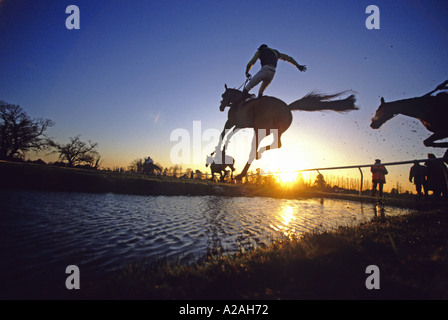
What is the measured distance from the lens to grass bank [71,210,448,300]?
1532 millimetres

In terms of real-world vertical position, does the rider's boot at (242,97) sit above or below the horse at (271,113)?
above

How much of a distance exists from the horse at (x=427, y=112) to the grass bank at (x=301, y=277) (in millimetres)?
6331

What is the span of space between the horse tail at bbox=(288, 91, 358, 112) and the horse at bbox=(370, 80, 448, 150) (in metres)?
4.64

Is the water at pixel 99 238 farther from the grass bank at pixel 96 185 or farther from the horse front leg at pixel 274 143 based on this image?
the grass bank at pixel 96 185

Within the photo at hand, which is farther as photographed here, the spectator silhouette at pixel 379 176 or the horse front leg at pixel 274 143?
the spectator silhouette at pixel 379 176

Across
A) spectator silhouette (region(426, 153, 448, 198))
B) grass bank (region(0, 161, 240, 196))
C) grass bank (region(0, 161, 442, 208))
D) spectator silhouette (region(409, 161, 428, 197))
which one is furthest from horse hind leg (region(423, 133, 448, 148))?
grass bank (region(0, 161, 240, 196))

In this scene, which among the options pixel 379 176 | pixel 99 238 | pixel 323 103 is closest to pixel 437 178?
pixel 379 176

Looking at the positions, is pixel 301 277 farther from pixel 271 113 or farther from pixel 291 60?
pixel 291 60

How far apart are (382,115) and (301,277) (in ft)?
27.8

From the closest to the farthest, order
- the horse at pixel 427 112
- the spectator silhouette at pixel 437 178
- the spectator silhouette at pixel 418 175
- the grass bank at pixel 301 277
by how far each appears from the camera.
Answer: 1. the grass bank at pixel 301 277
2. the horse at pixel 427 112
3. the spectator silhouette at pixel 437 178
4. the spectator silhouette at pixel 418 175

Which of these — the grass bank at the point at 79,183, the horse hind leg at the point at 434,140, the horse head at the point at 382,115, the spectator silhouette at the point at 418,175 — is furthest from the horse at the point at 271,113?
the spectator silhouette at the point at 418,175

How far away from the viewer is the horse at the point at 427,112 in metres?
6.28

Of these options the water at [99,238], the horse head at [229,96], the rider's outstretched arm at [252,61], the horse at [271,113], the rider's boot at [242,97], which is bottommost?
the water at [99,238]
